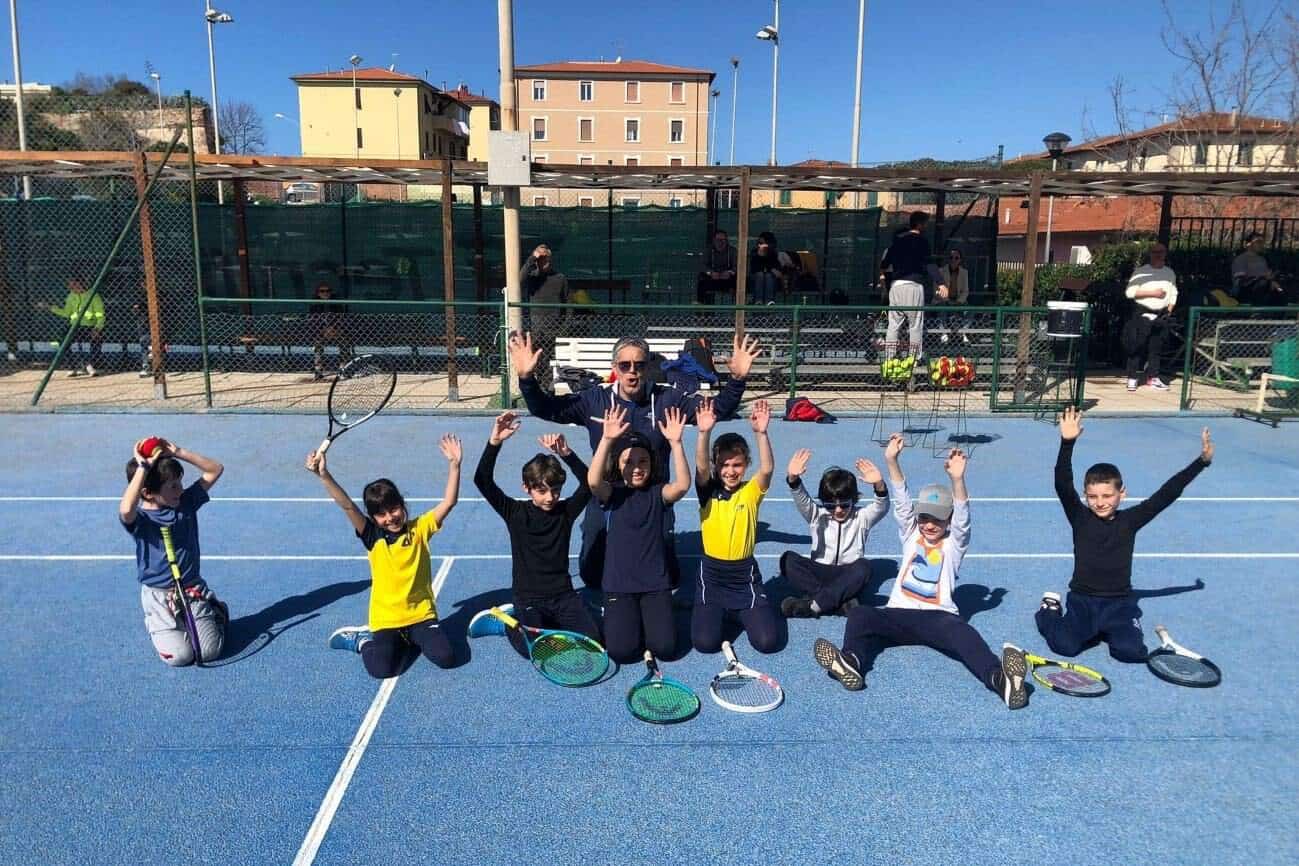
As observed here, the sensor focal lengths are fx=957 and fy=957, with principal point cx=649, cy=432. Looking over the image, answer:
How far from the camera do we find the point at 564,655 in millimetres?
5430

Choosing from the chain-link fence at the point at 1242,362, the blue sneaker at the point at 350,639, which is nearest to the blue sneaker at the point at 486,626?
the blue sneaker at the point at 350,639

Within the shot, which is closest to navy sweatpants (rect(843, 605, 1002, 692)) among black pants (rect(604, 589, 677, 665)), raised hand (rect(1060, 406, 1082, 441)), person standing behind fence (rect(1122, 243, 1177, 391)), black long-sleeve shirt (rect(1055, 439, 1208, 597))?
black long-sleeve shirt (rect(1055, 439, 1208, 597))

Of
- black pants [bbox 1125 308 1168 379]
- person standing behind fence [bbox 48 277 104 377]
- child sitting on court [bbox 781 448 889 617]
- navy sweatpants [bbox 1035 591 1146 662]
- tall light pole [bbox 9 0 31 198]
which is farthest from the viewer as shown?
tall light pole [bbox 9 0 31 198]

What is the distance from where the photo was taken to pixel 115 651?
18.5 ft

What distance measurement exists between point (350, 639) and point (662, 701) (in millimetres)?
1964

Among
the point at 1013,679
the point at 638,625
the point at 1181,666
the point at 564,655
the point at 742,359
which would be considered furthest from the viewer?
the point at 742,359

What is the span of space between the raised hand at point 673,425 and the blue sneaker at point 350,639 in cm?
212

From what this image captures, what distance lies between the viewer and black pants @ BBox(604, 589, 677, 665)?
5.48m

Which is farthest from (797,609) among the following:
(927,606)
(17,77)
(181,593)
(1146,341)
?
(17,77)

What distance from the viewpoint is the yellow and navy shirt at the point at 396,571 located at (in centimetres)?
543

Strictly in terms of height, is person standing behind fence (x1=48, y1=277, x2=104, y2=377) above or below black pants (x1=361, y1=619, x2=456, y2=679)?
above

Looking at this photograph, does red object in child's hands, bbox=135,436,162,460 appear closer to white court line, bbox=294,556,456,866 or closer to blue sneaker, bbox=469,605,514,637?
white court line, bbox=294,556,456,866

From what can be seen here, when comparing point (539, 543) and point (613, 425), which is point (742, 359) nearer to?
point (613, 425)

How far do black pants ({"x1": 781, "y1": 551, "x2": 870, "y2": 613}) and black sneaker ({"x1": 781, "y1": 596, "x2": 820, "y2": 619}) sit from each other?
6 cm
